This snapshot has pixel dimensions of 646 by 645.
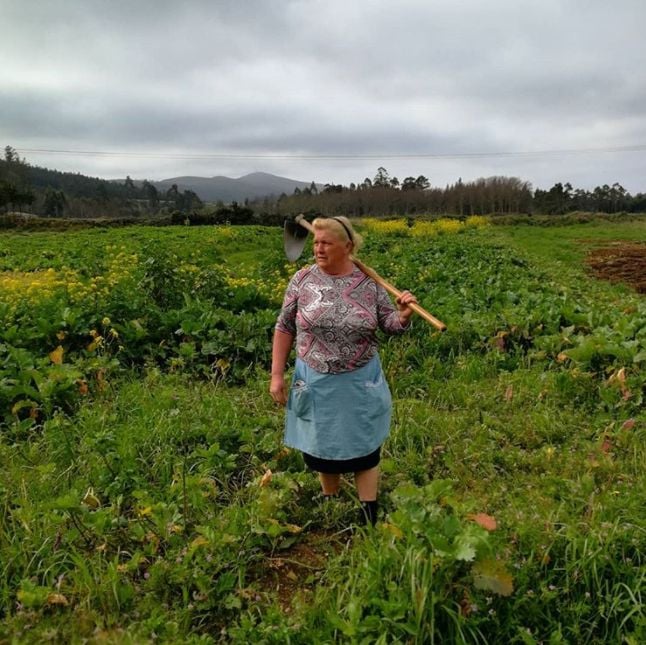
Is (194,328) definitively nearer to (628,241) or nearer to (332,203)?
(628,241)

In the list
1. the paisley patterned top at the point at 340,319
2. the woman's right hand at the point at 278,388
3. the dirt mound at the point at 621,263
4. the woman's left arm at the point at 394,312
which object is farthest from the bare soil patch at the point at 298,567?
the dirt mound at the point at 621,263

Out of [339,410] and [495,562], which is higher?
[339,410]

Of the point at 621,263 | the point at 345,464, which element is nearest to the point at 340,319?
the point at 345,464

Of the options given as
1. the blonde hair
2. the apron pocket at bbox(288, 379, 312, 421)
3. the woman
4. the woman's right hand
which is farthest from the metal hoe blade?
the apron pocket at bbox(288, 379, 312, 421)

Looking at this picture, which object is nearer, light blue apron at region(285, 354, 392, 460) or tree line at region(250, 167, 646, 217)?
light blue apron at region(285, 354, 392, 460)

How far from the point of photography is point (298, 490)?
3.37m

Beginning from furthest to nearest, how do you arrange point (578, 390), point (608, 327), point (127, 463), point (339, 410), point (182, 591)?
1. point (608, 327)
2. point (578, 390)
3. point (127, 463)
4. point (339, 410)
5. point (182, 591)

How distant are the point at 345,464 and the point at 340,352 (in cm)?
66

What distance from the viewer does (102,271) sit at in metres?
11.3

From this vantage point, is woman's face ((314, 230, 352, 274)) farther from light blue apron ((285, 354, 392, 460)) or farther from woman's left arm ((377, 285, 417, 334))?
light blue apron ((285, 354, 392, 460))

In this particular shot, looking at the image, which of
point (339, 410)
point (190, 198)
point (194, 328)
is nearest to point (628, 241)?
point (194, 328)

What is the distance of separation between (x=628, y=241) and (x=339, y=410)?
28161 mm

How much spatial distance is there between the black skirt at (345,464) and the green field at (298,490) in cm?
31

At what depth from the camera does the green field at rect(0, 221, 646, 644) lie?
7.36ft
